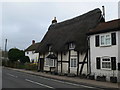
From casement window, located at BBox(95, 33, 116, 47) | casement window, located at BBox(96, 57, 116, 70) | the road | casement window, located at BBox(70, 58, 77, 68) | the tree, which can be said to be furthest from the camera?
the tree

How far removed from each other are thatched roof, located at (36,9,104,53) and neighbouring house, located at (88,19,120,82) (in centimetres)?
194

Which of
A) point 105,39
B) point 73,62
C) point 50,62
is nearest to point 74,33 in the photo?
point 73,62

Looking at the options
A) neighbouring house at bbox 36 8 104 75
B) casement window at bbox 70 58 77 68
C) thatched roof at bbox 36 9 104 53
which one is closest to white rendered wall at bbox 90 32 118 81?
neighbouring house at bbox 36 8 104 75

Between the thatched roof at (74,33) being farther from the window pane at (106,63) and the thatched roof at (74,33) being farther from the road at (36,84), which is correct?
the road at (36,84)

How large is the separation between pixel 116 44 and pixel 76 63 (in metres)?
6.83

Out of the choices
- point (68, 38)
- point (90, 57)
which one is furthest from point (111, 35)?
point (68, 38)

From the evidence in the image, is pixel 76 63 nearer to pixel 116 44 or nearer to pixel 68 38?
pixel 68 38

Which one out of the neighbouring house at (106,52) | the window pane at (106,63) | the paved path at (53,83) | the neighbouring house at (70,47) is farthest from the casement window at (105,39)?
the paved path at (53,83)

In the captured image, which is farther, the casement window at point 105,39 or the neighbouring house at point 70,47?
the neighbouring house at point 70,47

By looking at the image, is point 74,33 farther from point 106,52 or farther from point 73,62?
point 106,52

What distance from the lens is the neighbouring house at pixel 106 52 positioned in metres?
16.7

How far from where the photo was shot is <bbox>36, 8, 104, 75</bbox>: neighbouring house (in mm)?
21297

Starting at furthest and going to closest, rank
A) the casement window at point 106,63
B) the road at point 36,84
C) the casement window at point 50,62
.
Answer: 1. the casement window at point 50,62
2. the casement window at point 106,63
3. the road at point 36,84

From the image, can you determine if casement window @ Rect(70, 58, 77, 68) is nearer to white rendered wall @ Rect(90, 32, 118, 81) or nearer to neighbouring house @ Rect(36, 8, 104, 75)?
neighbouring house @ Rect(36, 8, 104, 75)
